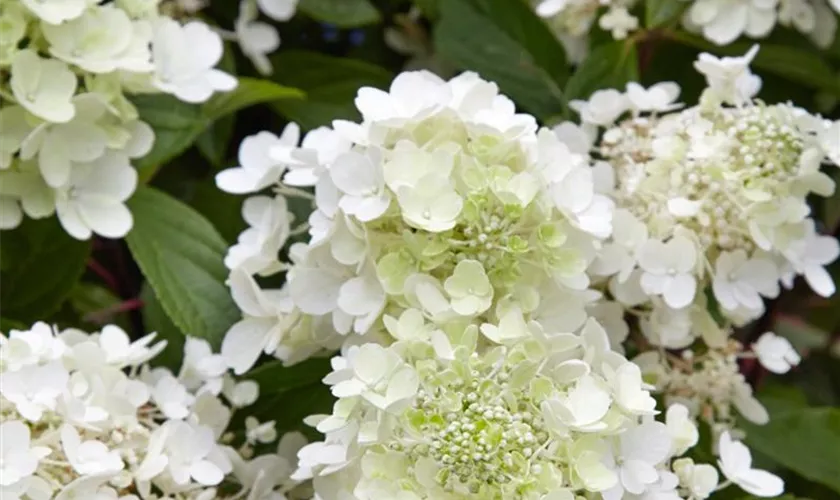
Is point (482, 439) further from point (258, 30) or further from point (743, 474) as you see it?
point (258, 30)

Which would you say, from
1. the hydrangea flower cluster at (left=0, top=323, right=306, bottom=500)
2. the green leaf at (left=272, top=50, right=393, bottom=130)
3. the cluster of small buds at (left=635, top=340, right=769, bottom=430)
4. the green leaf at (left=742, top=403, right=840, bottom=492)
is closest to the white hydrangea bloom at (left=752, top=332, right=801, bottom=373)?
the cluster of small buds at (left=635, top=340, right=769, bottom=430)

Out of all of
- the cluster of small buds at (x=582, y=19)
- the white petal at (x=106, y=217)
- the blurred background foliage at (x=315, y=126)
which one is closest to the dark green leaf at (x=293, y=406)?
the blurred background foliage at (x=315, y=126)

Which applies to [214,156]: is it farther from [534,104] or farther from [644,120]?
[644,120]

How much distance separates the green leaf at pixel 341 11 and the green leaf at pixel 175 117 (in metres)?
0.16

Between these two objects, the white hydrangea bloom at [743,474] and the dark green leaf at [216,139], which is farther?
the dark green leaf at [216,139]

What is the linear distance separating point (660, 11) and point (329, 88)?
0.34 metres

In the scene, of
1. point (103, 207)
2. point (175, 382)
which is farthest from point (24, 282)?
point (175, 382)

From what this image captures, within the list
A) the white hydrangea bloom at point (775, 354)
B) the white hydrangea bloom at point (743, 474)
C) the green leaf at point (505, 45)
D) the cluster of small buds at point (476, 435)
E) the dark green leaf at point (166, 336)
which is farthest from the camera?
the green leaf at point (505, 45)

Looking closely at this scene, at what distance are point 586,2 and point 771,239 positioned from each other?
0.31 metres

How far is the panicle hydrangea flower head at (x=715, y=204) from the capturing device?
0.70 meters

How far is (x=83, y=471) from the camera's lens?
0.62 metres

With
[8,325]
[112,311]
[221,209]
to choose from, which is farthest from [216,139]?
[8,325]

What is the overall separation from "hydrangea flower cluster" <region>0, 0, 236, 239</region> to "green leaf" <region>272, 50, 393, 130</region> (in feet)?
0.63

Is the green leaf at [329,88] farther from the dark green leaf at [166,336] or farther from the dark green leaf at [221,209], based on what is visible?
the dark green leaf at [166,336]
